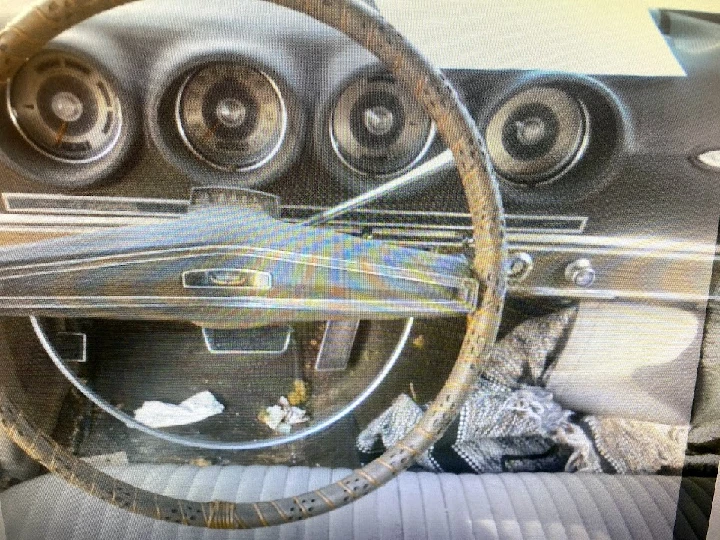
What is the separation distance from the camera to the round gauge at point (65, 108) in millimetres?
722

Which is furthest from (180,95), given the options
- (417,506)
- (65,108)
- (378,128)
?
(417,506)

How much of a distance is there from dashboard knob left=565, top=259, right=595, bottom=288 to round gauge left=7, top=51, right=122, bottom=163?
0.68 meters

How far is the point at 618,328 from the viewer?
2.91 feet

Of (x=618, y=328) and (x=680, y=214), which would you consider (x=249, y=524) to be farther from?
(x=680, y=214)

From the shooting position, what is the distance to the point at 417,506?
931 mm

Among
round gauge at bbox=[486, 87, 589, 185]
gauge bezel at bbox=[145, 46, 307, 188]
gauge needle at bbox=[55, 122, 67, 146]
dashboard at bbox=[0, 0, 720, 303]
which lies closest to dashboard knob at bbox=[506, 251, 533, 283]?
dashboard at bbox=[0, 0, 720, 303]

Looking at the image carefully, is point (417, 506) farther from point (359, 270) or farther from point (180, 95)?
point (180, 95)

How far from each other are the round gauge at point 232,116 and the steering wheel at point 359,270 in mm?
89

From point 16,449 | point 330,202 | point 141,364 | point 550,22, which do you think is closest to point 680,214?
point 550,22

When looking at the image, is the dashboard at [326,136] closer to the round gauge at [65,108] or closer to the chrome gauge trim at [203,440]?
the round gauge at [65,108]

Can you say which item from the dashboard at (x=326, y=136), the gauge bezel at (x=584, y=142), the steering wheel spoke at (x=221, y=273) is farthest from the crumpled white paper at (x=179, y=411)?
the gauge bezel at (x=584, y=142)

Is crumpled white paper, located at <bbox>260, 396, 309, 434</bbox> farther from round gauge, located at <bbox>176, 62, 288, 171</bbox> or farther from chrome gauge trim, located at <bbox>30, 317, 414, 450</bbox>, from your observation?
round gauge, located at <bbox>176, 62, 288, 171</bbox>

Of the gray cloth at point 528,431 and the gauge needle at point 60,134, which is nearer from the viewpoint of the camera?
the gauge needle at point 60,134

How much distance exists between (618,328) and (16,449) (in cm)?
95
